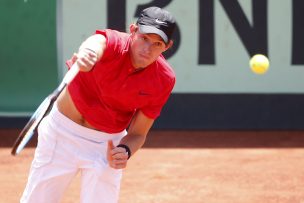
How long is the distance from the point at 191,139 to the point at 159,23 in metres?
4.77

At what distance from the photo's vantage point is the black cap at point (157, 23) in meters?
3.27

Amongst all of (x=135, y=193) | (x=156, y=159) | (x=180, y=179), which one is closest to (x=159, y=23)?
(x=135, y=193)

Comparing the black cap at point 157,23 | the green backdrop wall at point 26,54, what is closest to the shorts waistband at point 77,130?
the black cap at point 157,23

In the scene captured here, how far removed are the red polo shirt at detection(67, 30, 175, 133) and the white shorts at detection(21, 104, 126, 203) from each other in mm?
103

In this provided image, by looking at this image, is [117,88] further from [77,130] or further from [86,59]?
[86,59]

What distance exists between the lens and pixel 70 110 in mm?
3637

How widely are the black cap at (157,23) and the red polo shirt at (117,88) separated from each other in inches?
6.4

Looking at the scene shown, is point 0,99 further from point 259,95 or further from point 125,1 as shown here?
point 259,95

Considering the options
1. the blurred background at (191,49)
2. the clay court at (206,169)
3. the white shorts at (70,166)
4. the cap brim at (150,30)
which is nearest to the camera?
the cap brim at (150,30)

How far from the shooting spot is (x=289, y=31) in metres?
8.14

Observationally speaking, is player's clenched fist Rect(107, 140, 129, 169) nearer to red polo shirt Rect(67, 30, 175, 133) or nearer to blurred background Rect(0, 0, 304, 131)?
red polo shirt Rect(67, 30, 175, 133)

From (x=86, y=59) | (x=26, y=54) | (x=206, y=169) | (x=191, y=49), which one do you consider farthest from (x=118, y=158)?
(x=26, y=54)

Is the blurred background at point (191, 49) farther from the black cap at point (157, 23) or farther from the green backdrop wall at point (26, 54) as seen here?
the black cap at point (157, 23)

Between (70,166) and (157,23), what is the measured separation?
89 cm
